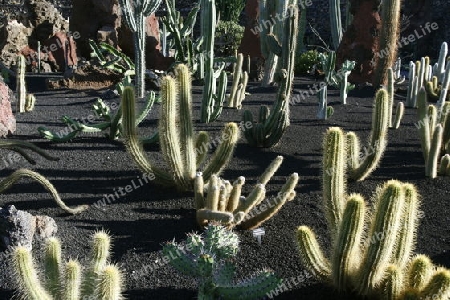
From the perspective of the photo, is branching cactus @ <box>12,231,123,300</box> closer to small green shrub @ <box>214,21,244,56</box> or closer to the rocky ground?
the rocky ground

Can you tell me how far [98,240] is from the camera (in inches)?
94.4

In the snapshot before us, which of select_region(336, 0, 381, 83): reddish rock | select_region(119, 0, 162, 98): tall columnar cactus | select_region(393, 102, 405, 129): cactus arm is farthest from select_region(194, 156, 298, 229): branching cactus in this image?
select_region(336, 0, 381, 83): reddish rock

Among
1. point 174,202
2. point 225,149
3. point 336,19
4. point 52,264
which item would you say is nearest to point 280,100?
point 225,149

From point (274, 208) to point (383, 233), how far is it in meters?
1.07

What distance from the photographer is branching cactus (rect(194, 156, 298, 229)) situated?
331 centimetres

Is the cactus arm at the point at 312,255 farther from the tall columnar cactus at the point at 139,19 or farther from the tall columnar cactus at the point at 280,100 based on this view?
the tall columnar cactus at the point at 139,19

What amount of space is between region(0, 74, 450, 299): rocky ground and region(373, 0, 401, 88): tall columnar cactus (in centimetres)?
272

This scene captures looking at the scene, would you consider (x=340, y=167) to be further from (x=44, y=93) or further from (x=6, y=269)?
(x=44, y=93)

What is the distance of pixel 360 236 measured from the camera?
8.45ft

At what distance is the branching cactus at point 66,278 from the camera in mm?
2076

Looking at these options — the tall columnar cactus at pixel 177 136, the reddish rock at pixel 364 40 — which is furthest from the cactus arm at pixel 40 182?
the reddish rock at pixel 364 40

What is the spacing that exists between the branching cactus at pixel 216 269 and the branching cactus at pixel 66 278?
0.40 meters

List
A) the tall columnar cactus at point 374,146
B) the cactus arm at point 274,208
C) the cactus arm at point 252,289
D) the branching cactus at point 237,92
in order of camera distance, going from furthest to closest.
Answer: the branching cactus at point 237,92
the tall columnar cactus at point 374,146
the cactus arm at point 274,208
the cactus arm at point 252,289

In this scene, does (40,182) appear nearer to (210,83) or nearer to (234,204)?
(234,204)
